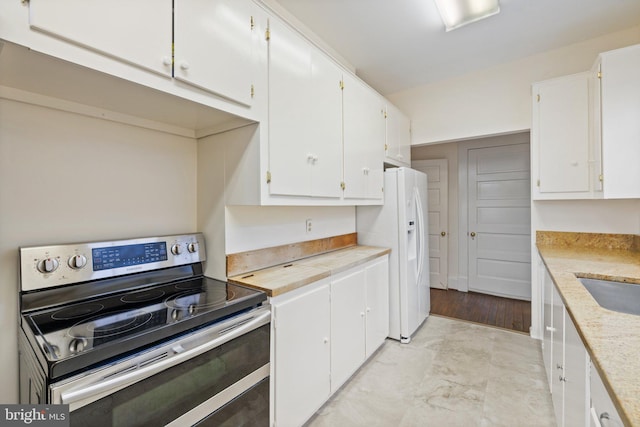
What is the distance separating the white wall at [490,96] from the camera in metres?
2.59

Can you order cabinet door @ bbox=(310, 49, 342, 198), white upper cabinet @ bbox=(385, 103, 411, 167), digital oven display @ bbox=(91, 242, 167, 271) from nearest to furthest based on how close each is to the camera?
digital oven display @ bbox=(91, 242, 167, 271) < cabinet door @ bbox=(310, 49, 342, 198) < white upper cabinet @ bbox=(385, 103, 411, 167)

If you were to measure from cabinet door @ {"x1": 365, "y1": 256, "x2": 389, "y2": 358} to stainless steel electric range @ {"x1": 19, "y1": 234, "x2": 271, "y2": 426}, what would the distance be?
1165mm

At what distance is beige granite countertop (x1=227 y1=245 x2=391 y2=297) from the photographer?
1.55 meters

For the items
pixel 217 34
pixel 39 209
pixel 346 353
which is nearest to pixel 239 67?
pixel 217 34

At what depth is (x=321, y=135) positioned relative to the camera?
200 centimetres

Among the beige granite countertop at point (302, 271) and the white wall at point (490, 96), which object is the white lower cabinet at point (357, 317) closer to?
the beige granite countertop at point (302, 271)

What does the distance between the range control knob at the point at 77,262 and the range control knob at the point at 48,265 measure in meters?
0.04

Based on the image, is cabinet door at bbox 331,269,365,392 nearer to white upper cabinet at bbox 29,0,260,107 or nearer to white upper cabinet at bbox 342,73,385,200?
white upper cabinet at bbox 342,73,385,200

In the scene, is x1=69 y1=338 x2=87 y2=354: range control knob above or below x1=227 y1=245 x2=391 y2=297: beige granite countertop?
below

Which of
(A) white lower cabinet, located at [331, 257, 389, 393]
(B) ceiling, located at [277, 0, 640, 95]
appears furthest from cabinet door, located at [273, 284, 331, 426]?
(B) ceiling, located at [277, 0, 640, 95]

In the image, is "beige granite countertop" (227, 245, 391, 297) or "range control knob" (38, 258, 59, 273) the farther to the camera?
"beige granite countertop" (227, 245, 391, 297)

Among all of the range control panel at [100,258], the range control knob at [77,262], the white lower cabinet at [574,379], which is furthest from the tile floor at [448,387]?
the range control knob at [77,262]

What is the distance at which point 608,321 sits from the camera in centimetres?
104

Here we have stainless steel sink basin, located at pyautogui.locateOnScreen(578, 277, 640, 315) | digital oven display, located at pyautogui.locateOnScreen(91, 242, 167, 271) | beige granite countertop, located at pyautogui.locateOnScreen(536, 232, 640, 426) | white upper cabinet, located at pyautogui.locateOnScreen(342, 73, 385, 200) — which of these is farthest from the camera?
white upper cabinet, located at pyautogui.locateOnScreen(342, 73, 385, 200)
